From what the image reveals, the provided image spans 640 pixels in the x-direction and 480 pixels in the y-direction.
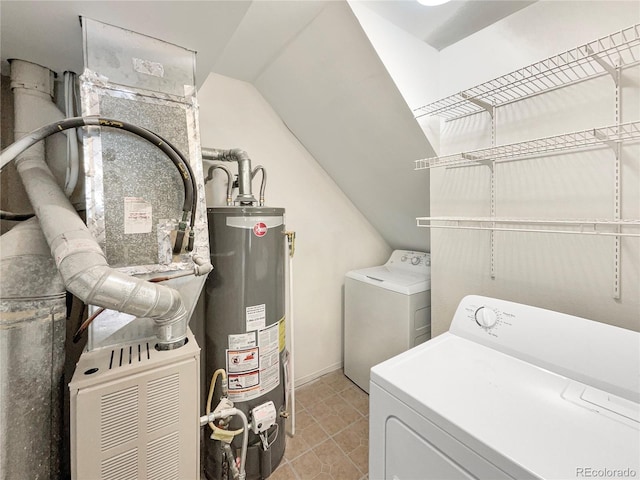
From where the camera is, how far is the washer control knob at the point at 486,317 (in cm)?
115

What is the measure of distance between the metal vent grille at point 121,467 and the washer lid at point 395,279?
1601 mm

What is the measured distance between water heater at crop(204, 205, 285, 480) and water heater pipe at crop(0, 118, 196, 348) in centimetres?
42

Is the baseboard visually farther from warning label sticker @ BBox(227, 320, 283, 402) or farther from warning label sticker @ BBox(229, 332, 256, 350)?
warning label sticker @ BBox(229, 332, 256, 350)

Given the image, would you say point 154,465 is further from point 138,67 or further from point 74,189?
point 138,67

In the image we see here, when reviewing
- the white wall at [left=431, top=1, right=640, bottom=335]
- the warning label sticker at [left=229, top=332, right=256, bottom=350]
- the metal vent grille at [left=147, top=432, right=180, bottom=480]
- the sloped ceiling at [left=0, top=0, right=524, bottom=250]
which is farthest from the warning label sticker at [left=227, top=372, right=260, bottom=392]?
the sloped ceiling at [left=0, top=0, right=524, bottom=250]

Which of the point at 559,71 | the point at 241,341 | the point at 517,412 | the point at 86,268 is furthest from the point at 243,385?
the point at 559,71

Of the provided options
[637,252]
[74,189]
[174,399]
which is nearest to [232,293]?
[174,399]

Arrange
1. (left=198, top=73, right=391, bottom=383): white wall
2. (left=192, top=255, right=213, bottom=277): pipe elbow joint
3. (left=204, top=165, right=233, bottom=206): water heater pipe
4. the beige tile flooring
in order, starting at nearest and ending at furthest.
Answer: (left=192, top=255, right=213, bottom=277): pipe elbow joint
the beige tile flooring
(left=204, top=165, right=233, bottom=206): water heater pipe
(left=198, top=73, right=391, bottom=383): white wall

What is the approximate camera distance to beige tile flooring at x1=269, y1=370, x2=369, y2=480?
5.15 ft

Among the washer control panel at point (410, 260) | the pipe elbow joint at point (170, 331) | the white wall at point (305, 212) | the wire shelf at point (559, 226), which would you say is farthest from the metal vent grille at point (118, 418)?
the washer control panel at point (410, 260)

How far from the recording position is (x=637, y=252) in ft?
3.38

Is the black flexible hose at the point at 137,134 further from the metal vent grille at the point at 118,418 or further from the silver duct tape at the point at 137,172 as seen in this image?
the metal vent grille at the point at 118,418

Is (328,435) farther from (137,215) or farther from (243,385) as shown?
(137,215)

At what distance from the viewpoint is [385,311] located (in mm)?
2035
